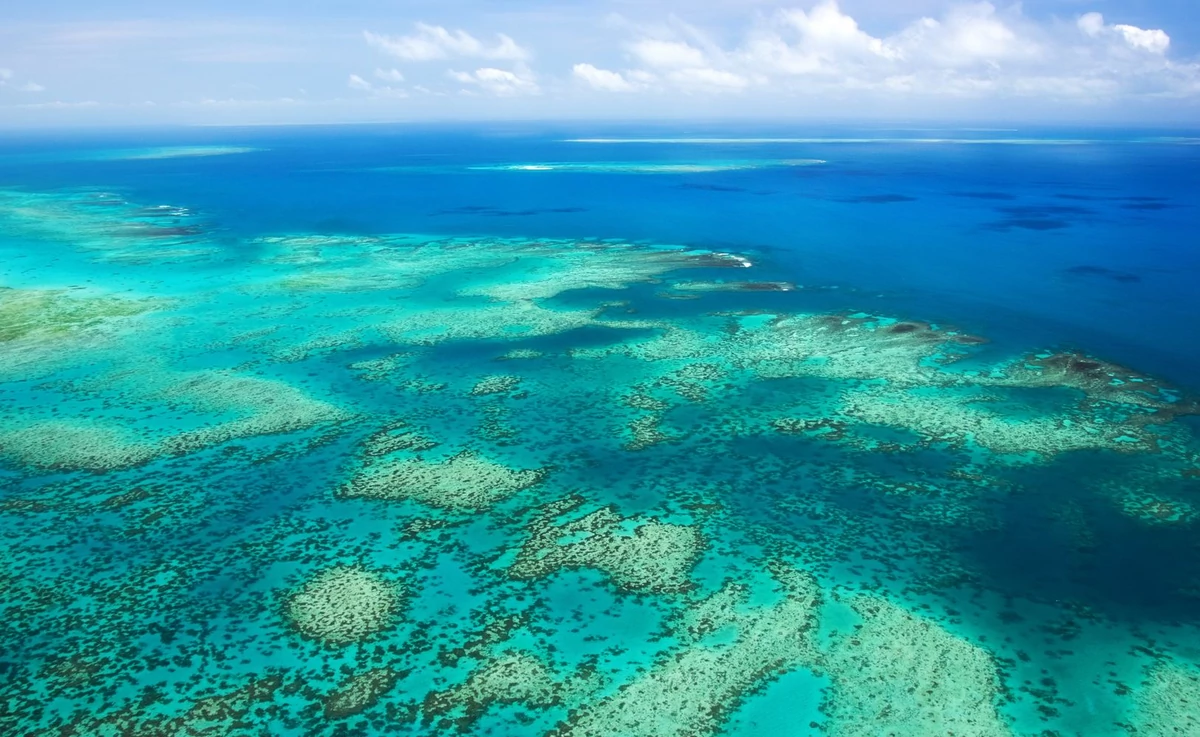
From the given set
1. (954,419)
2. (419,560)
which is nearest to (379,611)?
(419,560)

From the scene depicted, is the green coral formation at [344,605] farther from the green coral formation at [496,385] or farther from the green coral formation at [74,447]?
the green coral formation at [496,385]

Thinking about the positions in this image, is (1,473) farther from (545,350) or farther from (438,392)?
(545,350)

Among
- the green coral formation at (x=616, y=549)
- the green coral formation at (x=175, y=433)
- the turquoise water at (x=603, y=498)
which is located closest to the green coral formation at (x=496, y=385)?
the turquoise water at (x=603, y=498)

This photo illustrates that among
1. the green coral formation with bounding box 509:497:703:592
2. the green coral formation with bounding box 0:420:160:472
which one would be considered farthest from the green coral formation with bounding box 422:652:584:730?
the green coral formation with bounding box 0:420:160:472

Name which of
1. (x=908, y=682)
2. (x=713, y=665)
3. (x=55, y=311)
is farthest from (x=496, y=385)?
(x=55, y=311)

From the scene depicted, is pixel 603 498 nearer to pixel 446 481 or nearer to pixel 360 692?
pixel 446 481

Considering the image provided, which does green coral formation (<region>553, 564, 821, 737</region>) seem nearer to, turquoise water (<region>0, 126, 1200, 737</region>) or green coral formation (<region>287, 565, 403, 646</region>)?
turquoise water (<region>0, 126, 1200, 737</region>)
